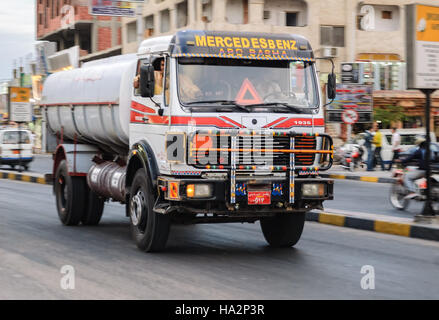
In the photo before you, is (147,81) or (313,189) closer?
(147,81)

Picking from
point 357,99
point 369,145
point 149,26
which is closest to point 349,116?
point 357,99

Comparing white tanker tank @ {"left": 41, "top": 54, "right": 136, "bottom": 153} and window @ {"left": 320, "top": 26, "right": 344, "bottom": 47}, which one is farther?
window @ {"left": 320, "top": 26, "right": 344, "bottom": 47}

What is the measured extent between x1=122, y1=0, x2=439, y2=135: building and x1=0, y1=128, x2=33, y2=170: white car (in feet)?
50.0

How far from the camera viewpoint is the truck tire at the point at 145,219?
941cm

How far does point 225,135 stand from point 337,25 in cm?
3929

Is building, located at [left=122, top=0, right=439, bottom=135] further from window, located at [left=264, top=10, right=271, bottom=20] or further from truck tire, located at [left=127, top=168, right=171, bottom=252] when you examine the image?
truck tire, located at [left=127, top=168, right=171, bottom=252]

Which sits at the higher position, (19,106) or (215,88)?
(19,106)

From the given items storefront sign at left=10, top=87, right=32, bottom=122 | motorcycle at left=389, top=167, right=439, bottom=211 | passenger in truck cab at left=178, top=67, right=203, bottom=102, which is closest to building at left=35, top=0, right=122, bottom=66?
storefront sign at left=10, top=87, right=32, bottom=122

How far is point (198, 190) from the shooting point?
8.79m

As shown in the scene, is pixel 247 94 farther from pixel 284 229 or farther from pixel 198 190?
pixel 284 229

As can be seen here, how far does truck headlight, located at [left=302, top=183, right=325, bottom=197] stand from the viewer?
9.23 m

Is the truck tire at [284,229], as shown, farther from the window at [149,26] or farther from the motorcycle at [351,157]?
the window at [149,26]

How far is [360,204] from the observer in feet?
56.6

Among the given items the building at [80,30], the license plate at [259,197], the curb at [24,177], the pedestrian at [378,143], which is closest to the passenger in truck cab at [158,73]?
the license plate at [259,197]
